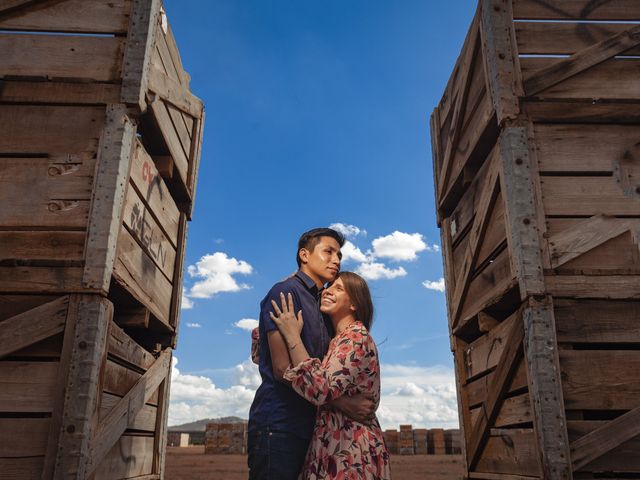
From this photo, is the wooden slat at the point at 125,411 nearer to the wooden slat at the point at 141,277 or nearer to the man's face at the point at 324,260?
the wooden slat at the point at 141,277

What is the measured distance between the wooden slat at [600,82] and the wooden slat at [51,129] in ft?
12.1

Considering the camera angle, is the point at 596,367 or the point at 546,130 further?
the point at 546,130

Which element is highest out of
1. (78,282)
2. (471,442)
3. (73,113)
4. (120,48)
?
(120,48)

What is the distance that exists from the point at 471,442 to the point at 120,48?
15.9 feet

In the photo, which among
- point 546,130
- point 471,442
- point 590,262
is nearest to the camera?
point 590,262

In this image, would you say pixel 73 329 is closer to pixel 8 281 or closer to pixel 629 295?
pixel 8 281

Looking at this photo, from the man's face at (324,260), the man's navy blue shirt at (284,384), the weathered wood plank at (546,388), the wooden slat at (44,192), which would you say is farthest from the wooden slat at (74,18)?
the weathered wood plank at (546,388)

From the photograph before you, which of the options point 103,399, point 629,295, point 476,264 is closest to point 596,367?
point 629,295

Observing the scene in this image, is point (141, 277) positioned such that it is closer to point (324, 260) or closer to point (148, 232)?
point (148, 232)

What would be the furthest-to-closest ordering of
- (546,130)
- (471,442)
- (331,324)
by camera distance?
(471,442)
(546,130)
(331,324)

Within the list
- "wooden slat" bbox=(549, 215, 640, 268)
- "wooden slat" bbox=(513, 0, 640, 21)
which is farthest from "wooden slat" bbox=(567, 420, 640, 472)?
"wooden slat" bbox=(513, 0, 640, 21)

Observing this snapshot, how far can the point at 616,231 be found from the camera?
176 inches

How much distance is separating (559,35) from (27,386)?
17.3 feet

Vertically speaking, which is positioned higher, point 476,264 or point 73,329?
point 476,264
